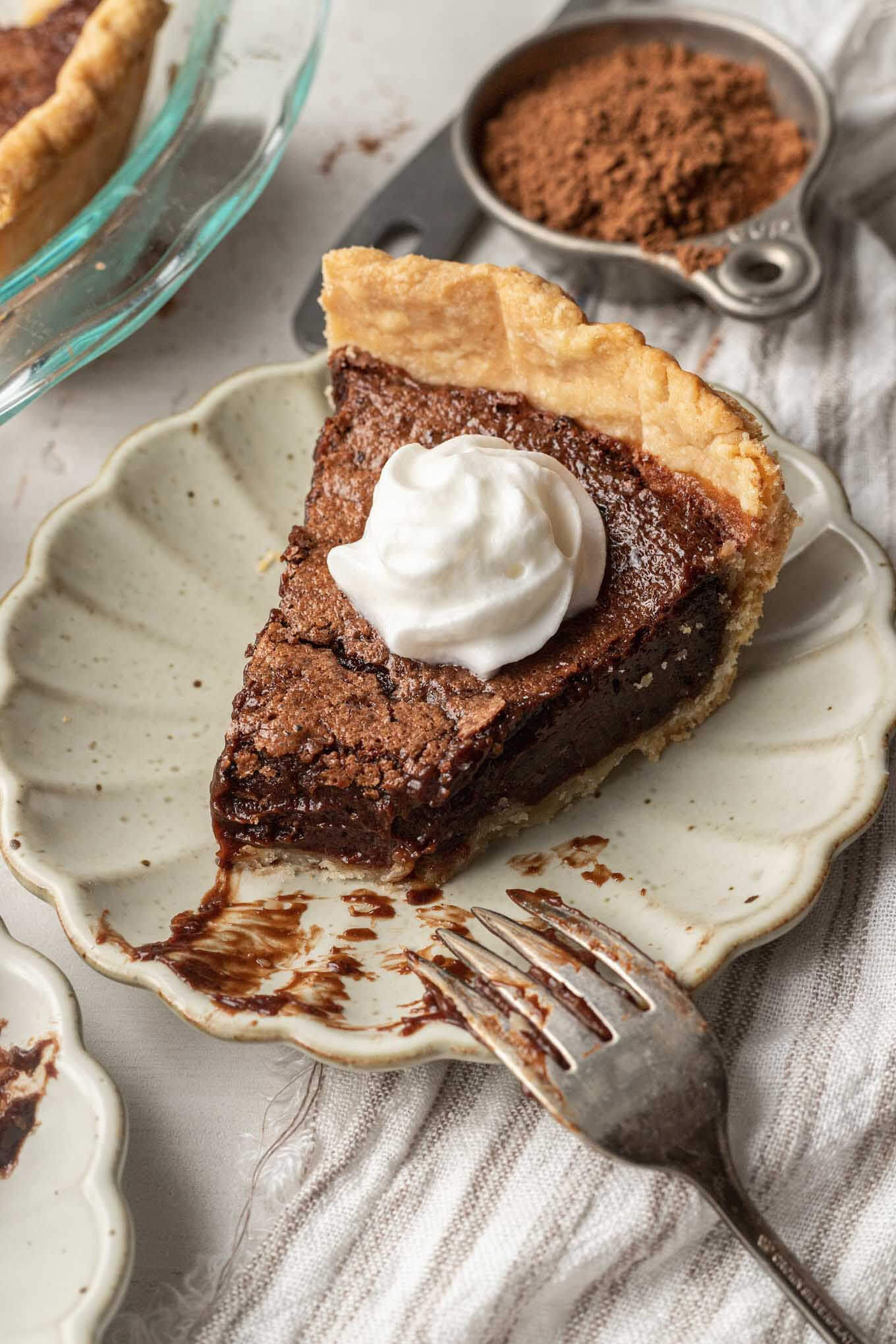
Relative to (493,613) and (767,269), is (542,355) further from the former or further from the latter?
(767,269)

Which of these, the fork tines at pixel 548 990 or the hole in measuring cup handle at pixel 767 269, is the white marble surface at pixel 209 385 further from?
the hole in measuring cup handle at pixel 767 269

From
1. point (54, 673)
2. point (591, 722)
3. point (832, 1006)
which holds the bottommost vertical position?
point (832, 1006)

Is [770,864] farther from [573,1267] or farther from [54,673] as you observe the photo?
[54,673]

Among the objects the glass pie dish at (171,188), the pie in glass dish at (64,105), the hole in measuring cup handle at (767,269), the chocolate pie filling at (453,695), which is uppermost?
the pie in glass dish at (64,105)

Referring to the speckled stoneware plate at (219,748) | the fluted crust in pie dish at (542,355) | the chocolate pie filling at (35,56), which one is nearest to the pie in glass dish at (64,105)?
the chocolate pie filling at (35,56)

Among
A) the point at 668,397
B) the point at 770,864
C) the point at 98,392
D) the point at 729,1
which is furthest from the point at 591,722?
the point at 729,1

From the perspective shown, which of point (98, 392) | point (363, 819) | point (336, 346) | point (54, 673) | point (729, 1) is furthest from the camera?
point (729, 1)
